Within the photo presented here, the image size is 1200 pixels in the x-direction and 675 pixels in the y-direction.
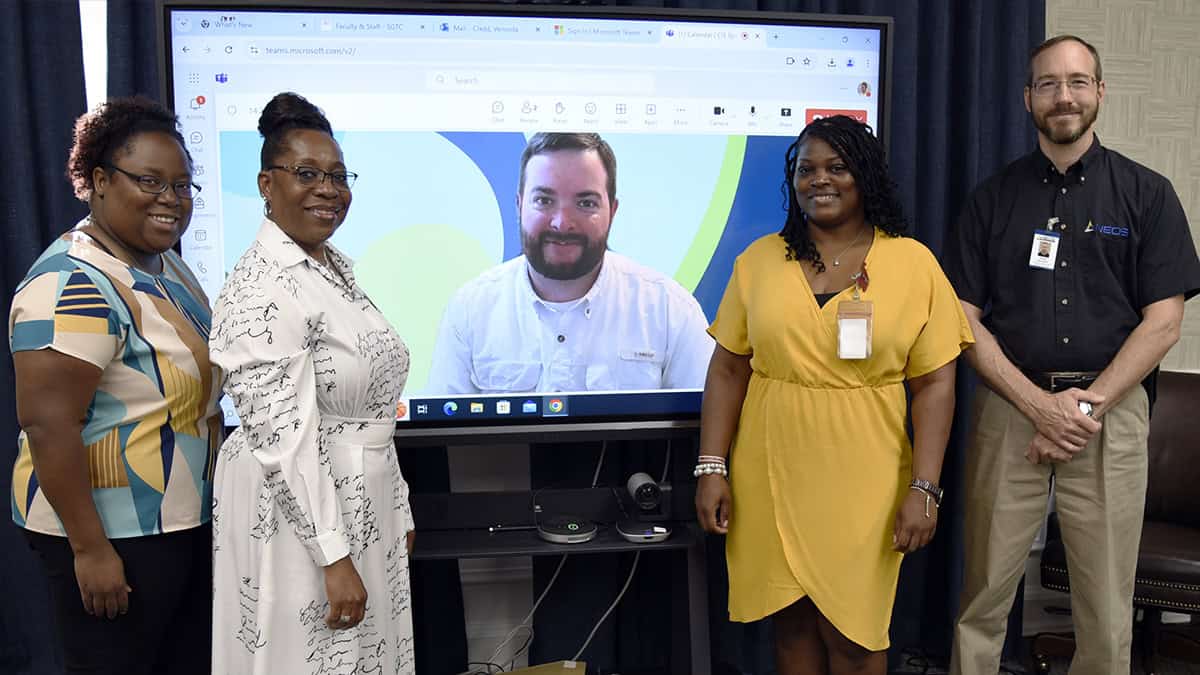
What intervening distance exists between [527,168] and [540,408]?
0.65 meters

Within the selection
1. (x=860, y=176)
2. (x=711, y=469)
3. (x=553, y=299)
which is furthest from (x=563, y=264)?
(x=860, y=176)

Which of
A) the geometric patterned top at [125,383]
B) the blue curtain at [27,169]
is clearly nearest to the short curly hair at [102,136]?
the geometric patterned top at [125,383]

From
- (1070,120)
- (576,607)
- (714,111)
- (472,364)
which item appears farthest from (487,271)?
(1070,120)

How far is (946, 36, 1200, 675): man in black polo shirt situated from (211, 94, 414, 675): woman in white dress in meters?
1.52

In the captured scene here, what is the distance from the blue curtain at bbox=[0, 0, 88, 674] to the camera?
89.7 inches

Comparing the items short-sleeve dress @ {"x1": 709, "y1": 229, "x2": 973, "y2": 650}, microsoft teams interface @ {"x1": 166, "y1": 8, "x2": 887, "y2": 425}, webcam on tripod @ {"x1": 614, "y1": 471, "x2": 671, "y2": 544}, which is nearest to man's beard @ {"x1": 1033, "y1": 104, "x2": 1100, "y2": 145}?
microsoft teams interface @ {"x1": 166, "y1": 8, "x2": 887, "y2": 425}

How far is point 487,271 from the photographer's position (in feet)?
7.24

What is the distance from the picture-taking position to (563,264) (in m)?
2.22

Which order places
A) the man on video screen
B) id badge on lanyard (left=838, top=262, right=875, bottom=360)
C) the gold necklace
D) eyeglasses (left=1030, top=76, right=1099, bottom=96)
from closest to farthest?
id badge on lanyard (left=838, top=262, right=875, bottom=360), the gold necklace, eyeglasses (left=1030, top=76, right=1099, bottom=96), the man on video screen

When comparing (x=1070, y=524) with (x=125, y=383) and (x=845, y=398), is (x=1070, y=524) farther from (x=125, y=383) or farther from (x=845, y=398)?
(x=125, y=383)

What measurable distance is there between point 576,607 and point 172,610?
1.31 metres

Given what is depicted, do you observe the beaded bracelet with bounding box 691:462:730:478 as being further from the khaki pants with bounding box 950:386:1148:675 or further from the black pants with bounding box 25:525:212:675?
the black pants with bounding box 25:525:212:675

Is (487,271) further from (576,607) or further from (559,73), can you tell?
(576,607)

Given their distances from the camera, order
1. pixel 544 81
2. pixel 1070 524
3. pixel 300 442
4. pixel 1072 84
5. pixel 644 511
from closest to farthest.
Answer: pixel 300 442 → pixel 1072 84 → pixel 1070 524 → pixel 544 81 → pixel 644 511
